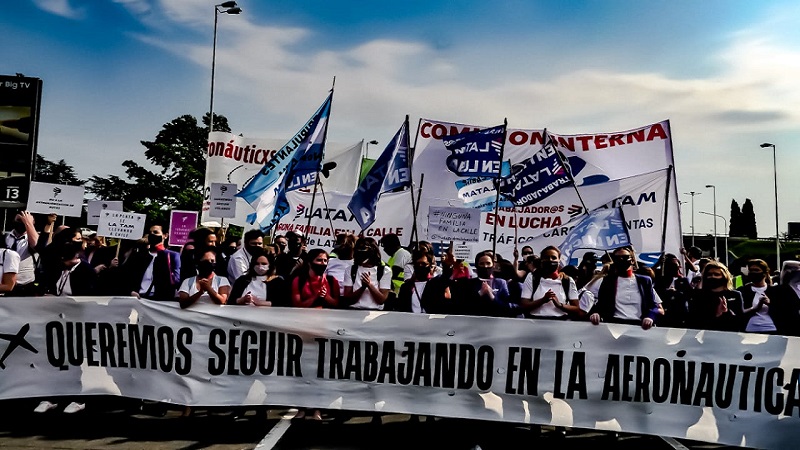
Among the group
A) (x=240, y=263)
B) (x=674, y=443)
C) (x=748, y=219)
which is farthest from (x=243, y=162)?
(x=748, y=219)

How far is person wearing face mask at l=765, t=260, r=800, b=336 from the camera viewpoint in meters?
5.90

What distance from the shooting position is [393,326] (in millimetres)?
5938

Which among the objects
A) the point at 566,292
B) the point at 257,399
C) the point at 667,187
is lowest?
the point at 257,399

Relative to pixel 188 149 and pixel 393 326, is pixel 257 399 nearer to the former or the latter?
pixel 393 326

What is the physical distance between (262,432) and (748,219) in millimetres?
145940

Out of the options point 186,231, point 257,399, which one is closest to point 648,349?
point 257,399

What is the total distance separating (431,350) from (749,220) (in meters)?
145

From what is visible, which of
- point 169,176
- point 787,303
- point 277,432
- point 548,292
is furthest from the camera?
point 169,176

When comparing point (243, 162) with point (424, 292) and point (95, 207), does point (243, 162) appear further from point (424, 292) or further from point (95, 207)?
point (424, 292)

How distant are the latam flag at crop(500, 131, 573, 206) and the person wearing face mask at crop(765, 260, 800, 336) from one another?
16.5 ft

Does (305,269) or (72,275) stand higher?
(305,269)

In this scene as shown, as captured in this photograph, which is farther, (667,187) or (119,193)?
(119,193)

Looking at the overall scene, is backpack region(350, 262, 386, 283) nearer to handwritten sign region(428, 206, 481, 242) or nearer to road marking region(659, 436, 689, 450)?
road marking region(659, 436, 689, 450)

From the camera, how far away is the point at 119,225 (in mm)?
10922
